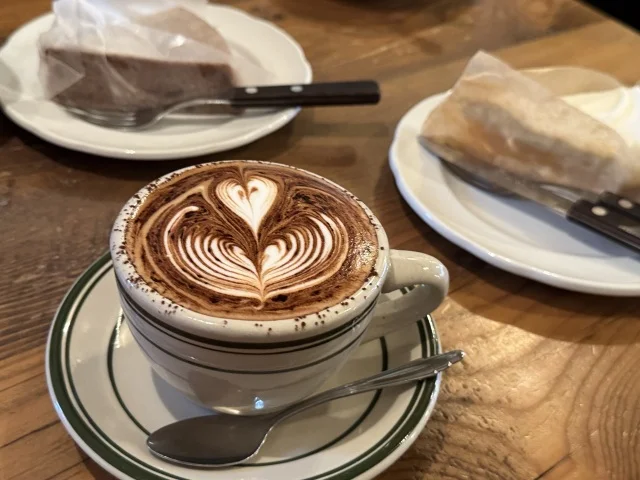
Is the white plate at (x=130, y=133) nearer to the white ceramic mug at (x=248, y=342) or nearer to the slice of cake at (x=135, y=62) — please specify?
the slice of cake at (x=135, y=62)

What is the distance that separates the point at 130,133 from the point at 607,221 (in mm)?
593

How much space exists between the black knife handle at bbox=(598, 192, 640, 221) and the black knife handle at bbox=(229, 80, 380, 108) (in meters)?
0.34

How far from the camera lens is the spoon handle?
49 cm

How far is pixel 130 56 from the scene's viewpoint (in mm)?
857

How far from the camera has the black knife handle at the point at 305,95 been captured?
867mm

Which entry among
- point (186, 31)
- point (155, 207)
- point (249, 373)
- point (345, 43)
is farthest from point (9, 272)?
point (345, 43)

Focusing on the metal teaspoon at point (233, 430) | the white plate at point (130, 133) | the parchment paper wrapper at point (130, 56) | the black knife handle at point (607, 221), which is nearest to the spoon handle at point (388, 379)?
the metal teaspoon at point (233, 430)

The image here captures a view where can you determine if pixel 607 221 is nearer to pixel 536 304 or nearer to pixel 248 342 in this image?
pixel 536 304

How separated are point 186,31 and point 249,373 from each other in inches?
25.5

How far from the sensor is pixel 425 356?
1.80 feet

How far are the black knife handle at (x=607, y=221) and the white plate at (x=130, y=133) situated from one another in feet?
1.29

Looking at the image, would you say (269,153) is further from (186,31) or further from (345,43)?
(345,43)

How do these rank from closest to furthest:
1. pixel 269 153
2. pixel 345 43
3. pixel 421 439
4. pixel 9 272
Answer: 1. pixel 421 439
2. pixel 9 272
3. pixel 269 153
4. pixel 345 43

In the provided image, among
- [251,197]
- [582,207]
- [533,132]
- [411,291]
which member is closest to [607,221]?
[582,207]
